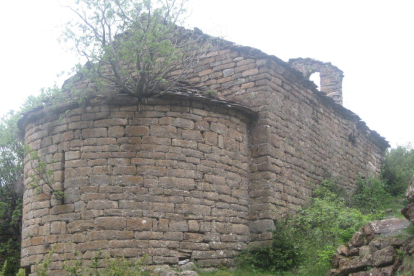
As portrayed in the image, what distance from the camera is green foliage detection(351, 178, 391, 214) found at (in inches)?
482

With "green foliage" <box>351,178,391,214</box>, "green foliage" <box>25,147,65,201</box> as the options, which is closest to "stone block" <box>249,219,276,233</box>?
"green foliage" <box>351,178,391,214</box>

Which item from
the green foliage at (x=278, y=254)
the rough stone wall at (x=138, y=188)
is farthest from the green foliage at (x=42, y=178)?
the green foliage at (x=278, y=254)

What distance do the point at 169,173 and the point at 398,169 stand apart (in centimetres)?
949

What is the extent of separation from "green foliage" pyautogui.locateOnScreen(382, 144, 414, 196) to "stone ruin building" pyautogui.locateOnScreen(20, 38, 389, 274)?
16.6ft

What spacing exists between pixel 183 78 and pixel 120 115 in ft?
9.47

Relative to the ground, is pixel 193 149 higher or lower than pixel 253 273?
higher

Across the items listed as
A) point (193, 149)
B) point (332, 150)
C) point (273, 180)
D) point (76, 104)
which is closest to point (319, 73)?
point (332, 150)

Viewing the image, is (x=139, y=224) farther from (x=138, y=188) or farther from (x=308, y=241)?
(x=308, y=241)

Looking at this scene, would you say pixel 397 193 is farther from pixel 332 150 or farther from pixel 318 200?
pixel 318 200

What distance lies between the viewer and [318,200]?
10578 mm

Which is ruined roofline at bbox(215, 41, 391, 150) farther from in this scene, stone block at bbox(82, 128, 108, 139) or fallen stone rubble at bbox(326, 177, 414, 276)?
fallen stone rubble at bbox(326, 177, 414, 276)

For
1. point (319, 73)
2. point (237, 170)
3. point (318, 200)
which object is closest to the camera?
point (237, 170)

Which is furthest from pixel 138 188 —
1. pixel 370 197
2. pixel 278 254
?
pixel 370 197

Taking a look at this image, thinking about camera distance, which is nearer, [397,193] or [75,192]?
[75,192]
